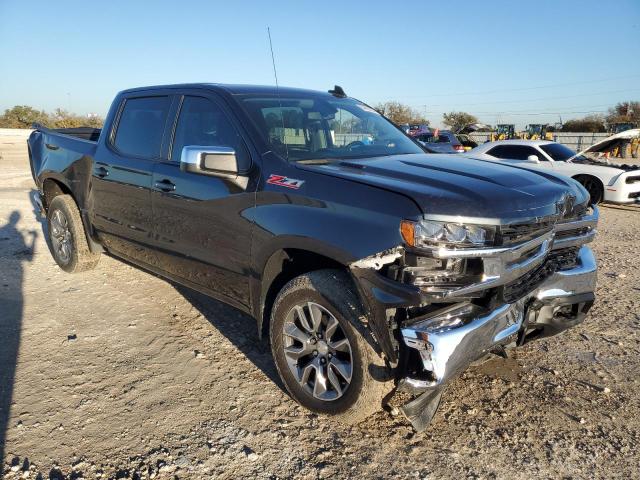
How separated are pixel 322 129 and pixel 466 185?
1.43 metres

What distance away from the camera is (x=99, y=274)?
5.72 metres

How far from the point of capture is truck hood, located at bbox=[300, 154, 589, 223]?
2445mm

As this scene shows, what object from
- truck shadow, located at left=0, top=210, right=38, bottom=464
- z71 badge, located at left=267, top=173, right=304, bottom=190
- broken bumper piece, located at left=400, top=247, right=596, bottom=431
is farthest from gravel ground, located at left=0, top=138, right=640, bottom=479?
z71 badge, located at left=267, top=173, right=304, bottom=190

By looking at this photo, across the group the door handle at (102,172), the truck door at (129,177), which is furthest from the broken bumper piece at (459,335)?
the door handle at (102,172)

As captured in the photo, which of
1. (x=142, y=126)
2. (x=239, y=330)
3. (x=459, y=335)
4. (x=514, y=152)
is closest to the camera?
(x=459, y=335)

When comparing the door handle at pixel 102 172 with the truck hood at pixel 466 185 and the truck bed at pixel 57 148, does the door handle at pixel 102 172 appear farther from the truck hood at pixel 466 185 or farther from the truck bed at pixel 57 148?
the truck hood at pixel 466 185

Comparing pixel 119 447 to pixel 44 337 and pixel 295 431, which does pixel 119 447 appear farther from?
pixel 44 337

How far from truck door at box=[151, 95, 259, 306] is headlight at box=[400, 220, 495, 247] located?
1140 millimetres

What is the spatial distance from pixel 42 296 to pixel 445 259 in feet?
13.8

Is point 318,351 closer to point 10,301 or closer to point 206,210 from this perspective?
point 206,210

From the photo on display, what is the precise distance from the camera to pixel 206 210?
346 cm

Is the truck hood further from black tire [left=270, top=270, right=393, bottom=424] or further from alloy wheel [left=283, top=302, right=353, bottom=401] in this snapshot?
alloy wheel [left=283, top=302, right=353, bottom=401]

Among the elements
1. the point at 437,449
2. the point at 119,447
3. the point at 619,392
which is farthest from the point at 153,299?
the point at 619,392

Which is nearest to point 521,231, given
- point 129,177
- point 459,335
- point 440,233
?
point 440,233
